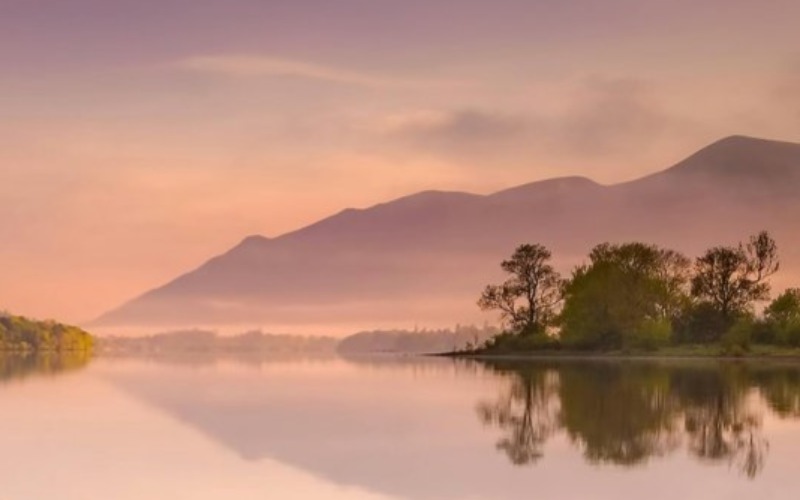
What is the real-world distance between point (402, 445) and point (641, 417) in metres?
10.6

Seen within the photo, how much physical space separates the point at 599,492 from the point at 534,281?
389 feet

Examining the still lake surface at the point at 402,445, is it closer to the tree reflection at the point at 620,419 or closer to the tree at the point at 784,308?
the tree reflection at the point at 620,419

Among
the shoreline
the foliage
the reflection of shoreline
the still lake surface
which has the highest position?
the foliage

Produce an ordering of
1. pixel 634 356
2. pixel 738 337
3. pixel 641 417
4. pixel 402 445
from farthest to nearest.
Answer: pixel 634 356, pixel 738 337, pixel 641 417, pixel 402 445

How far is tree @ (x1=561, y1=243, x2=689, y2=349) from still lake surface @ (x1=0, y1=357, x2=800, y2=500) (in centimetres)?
7701

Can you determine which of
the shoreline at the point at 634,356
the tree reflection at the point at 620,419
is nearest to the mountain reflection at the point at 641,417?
the tree reflection at the point at 620,419

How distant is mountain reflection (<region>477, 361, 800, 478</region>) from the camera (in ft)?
88.9

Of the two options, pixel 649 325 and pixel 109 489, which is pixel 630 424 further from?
pixel 649 325

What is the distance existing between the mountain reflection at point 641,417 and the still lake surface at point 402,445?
0.10 meters

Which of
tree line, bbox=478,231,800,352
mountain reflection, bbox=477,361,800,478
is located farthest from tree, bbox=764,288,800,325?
mountain reflection, bbox=477,361,800,478

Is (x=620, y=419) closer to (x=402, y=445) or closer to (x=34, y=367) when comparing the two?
(x=402, y=445)

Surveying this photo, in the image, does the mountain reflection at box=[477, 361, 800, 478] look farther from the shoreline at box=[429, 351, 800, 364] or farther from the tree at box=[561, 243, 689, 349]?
the tree at box=[561, 243, 689, 349]

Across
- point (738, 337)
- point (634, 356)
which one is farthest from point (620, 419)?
point (738, 337)

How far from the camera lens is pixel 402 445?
28734 millimetres
